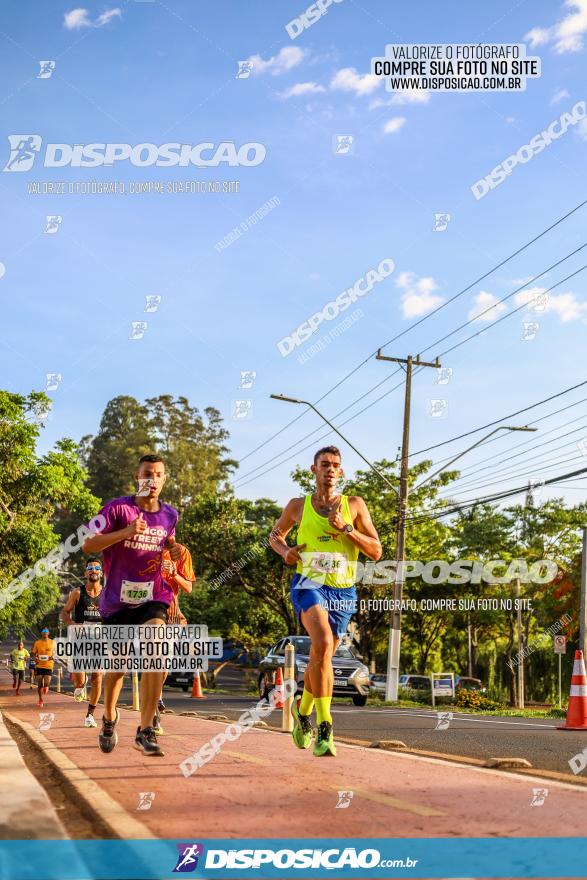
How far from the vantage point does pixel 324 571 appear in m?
6.73

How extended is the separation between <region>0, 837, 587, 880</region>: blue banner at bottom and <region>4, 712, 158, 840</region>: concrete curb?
0.35ft

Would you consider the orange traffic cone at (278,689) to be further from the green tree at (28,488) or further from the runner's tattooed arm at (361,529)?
the green tree at (28,488)

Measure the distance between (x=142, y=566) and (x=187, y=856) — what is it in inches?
122

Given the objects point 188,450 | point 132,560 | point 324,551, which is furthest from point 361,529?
point 188,450

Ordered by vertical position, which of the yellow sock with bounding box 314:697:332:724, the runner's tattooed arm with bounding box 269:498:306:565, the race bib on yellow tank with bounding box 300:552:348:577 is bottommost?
the yellow sock with bounding box 314:697:332:724

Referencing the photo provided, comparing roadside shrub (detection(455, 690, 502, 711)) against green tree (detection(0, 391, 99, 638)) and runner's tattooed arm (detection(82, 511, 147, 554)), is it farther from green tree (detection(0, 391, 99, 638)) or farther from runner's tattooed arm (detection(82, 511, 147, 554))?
runner's tattooed arm (detection(82, 511, 147, 554))

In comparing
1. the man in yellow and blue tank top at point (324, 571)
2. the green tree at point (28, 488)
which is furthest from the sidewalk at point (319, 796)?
the green tree at point (28, 488)

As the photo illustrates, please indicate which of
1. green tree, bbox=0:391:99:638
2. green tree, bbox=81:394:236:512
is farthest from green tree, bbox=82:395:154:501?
green tree, bbox=0:391:99:638

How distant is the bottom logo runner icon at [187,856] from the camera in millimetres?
3614

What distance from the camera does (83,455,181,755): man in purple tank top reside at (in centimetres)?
663

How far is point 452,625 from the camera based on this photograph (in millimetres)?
50844

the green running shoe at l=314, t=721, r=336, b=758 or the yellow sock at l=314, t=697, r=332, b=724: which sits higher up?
the yellow sock at l=314, t=697, r=332, b=724

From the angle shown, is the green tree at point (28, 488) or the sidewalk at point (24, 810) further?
the green tree at point (28, 488)

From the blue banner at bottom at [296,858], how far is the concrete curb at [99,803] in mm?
107
